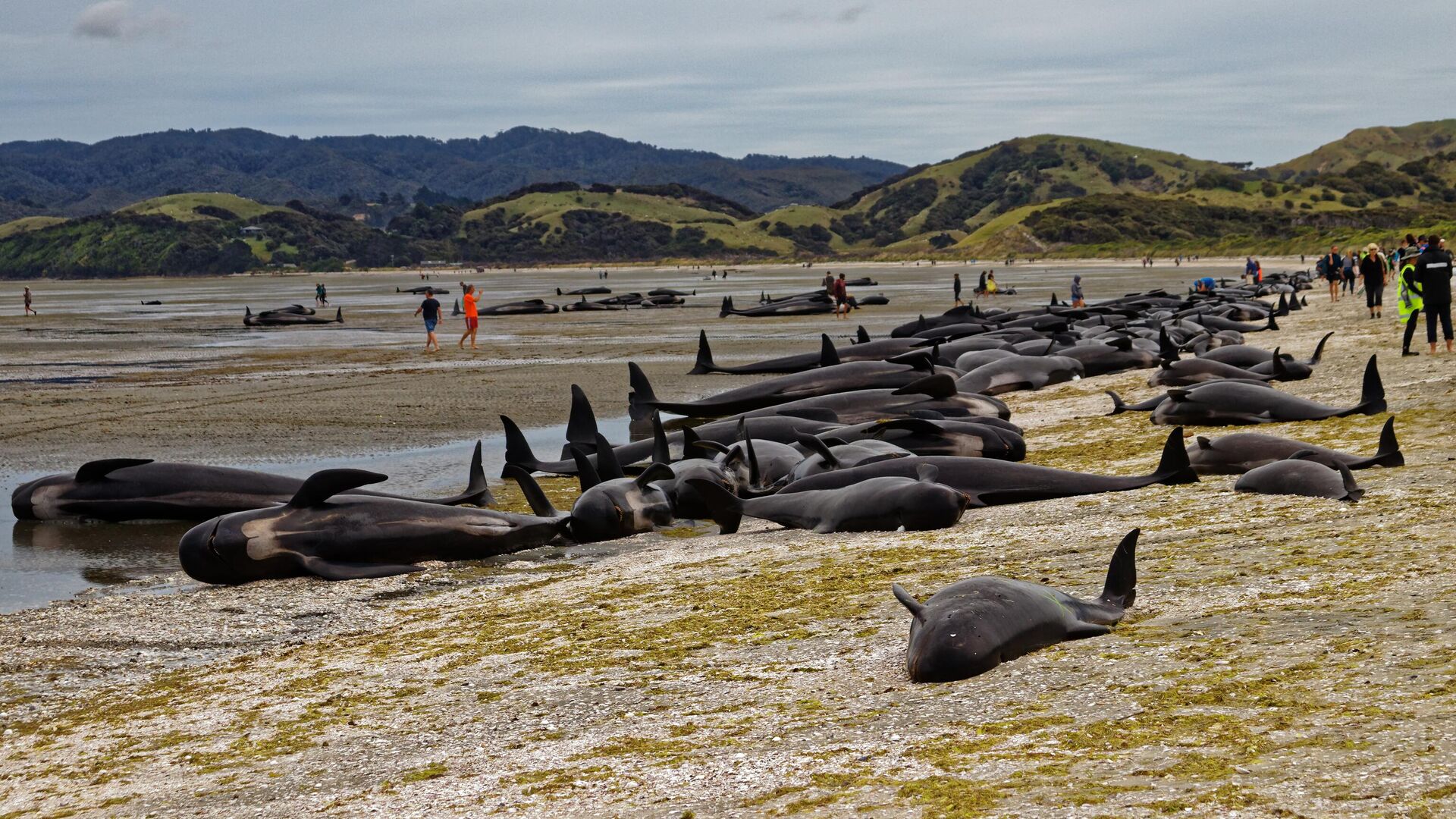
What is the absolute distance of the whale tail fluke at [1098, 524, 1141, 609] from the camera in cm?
617

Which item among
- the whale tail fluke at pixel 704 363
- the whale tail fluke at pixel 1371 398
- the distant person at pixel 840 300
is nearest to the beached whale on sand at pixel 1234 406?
the whale tail fluke at pixel 1371 398

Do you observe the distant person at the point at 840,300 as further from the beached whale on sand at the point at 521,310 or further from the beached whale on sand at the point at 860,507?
the beached whale on sand at the point at 860,507

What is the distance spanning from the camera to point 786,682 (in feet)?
18.9

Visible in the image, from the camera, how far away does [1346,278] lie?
4269 centimetres

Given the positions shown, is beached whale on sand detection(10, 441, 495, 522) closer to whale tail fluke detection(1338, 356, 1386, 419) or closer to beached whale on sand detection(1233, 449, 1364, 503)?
beached whale on sand detection(1233, 449, 1364, 503)

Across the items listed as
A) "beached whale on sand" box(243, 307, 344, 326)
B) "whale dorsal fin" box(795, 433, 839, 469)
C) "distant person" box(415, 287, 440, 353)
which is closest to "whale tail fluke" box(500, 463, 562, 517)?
"whale dorsal fin" box(795, 433, 839, 469)

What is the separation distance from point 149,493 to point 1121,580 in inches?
370

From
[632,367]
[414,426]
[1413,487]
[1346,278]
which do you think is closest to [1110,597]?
[1413,487]

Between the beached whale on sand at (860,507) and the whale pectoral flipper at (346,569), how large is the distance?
7.92 feet

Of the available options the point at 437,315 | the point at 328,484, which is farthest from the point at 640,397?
the point at 437,315

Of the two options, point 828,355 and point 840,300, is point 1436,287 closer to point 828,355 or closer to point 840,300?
point 828,355

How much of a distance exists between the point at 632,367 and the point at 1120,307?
21.7 metres

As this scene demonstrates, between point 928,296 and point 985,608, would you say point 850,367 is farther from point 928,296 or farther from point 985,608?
point 928,296

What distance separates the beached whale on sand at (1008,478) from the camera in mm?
9797
